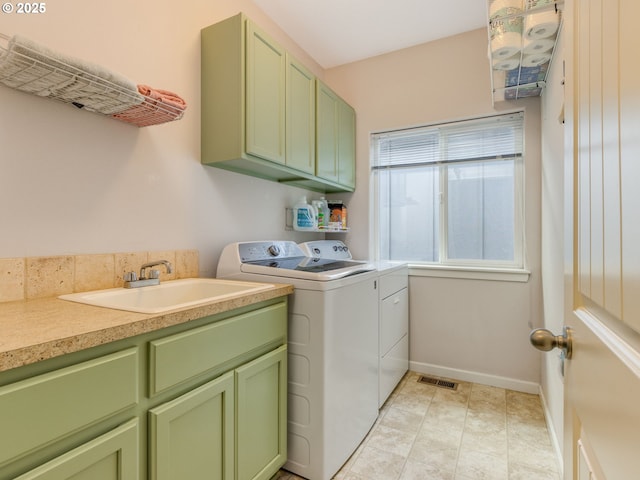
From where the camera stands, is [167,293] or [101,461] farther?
[167,293]

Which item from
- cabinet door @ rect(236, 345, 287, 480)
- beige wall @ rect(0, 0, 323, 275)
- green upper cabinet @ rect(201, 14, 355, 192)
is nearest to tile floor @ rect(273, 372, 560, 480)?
cabinet door @ rect(236, 345, 287, 480)

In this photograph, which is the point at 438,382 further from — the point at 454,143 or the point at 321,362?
the point at 454,143

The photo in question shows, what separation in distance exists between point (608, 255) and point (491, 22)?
170 cm

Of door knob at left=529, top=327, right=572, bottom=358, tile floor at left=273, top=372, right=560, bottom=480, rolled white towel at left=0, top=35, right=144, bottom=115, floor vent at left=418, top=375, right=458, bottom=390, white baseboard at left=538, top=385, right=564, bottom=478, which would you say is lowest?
tile floor at left=273, top=372, right=560, bottom=480

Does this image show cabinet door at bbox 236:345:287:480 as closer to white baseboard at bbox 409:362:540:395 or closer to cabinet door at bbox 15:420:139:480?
cabinet door at bbox 15:420:139:480

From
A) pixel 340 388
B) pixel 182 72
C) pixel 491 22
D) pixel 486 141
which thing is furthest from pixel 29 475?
pixel 486 141

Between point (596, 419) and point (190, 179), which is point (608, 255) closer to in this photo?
point (596, 419)

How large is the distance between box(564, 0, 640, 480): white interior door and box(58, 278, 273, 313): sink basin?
41.1 inches

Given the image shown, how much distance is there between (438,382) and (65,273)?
2.53 m

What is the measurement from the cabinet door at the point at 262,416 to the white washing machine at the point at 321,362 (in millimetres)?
83

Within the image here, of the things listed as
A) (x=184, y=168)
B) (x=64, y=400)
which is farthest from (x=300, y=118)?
(x=64, y=400)

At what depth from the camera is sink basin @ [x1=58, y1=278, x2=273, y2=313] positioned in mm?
1298

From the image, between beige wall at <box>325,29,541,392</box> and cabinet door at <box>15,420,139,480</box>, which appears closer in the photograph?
cabinet door at <box>15,420,139,480</box>

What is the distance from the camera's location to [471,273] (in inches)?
103
